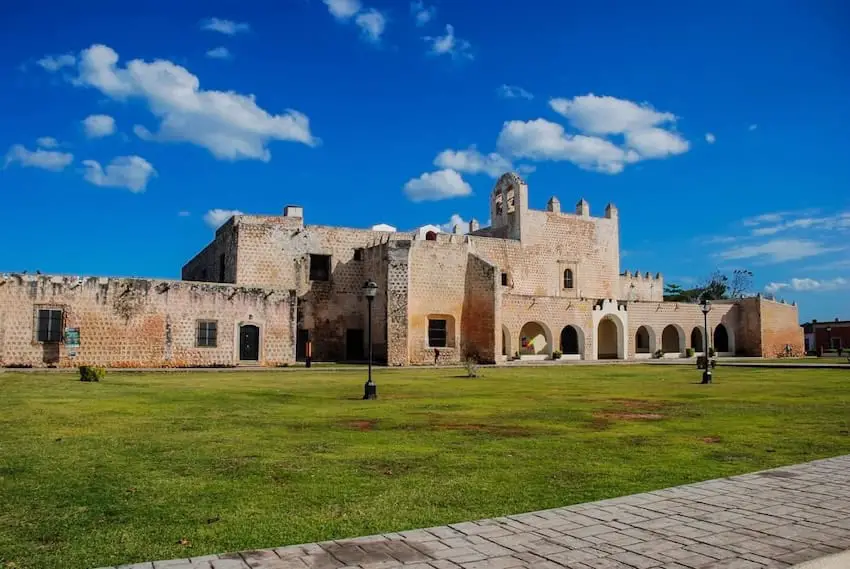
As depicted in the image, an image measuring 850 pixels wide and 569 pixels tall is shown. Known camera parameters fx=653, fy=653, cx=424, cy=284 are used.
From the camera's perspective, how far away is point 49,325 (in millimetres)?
25719

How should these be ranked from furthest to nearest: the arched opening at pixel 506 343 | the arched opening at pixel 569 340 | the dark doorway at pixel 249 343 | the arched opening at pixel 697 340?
1. the arched opening at pixel 697 340
2. the arched opening at pixel 569 340
3. the arched opening at pixel 506 343
4. the dark doorway at pixel 249 343

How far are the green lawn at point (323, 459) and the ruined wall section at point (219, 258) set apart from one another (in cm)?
2087

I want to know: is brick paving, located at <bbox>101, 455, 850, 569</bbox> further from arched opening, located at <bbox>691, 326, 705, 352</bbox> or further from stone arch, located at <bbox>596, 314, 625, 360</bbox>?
arched opening, located at <bbox>691, 326, 705, 352</bbox>

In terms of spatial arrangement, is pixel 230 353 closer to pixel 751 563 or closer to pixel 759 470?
pixel 759 470

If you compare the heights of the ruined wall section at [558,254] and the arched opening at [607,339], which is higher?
the ruined wall section at [558,254]

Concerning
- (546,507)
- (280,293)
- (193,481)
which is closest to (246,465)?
(193,481)

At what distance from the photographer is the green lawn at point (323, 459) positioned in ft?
14.9

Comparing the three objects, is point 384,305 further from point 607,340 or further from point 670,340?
point 670,340

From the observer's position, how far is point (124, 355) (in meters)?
27.2

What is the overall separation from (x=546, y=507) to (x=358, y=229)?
32.9 metres

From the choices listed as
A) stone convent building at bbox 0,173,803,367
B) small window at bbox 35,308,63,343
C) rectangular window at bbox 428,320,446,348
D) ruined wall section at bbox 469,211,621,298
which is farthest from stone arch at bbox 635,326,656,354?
small window at bbox 35,308,63,343

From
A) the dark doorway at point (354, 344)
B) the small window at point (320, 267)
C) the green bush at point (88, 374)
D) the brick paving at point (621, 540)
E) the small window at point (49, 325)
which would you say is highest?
the small window at point (320, 267)

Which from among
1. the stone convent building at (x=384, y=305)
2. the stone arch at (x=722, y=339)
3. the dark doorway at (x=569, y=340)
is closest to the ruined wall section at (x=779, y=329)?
the stone convent building at (x=384, y=305)

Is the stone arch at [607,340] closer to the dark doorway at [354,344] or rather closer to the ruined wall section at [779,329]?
the ruined wall section at [779,329]
